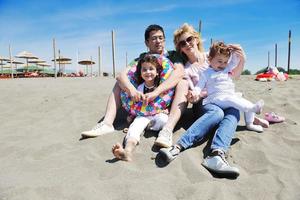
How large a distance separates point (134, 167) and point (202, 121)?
2.77 feet

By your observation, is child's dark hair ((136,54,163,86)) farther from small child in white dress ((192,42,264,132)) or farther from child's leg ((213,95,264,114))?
child's leg ((213,95,264,114))

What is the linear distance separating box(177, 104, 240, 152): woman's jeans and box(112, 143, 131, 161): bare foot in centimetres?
52

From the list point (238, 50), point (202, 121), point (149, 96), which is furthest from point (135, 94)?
point (238, 50)

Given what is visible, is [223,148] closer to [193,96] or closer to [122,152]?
[193,96]

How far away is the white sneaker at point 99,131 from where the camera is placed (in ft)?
11.2

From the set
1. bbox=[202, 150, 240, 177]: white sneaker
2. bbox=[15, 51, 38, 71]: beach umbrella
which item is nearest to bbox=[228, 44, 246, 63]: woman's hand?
bbox=[202, 150, 240, 177]: white sneaker

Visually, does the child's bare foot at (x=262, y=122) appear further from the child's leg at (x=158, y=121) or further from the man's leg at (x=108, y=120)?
the man's leg at (x=108, y=120)

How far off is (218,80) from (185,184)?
1.43 metres

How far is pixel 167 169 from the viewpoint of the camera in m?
2.62

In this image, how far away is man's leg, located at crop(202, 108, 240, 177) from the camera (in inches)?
98.0

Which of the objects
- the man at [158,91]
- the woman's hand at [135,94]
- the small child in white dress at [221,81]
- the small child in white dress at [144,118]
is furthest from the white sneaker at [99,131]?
the small child in white dress at [221,81]

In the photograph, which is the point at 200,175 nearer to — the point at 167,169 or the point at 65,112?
the point at 167,169

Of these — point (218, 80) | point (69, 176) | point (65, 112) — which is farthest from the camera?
point (65, 112)

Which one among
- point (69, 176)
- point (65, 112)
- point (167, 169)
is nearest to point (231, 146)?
point (167, 169)
